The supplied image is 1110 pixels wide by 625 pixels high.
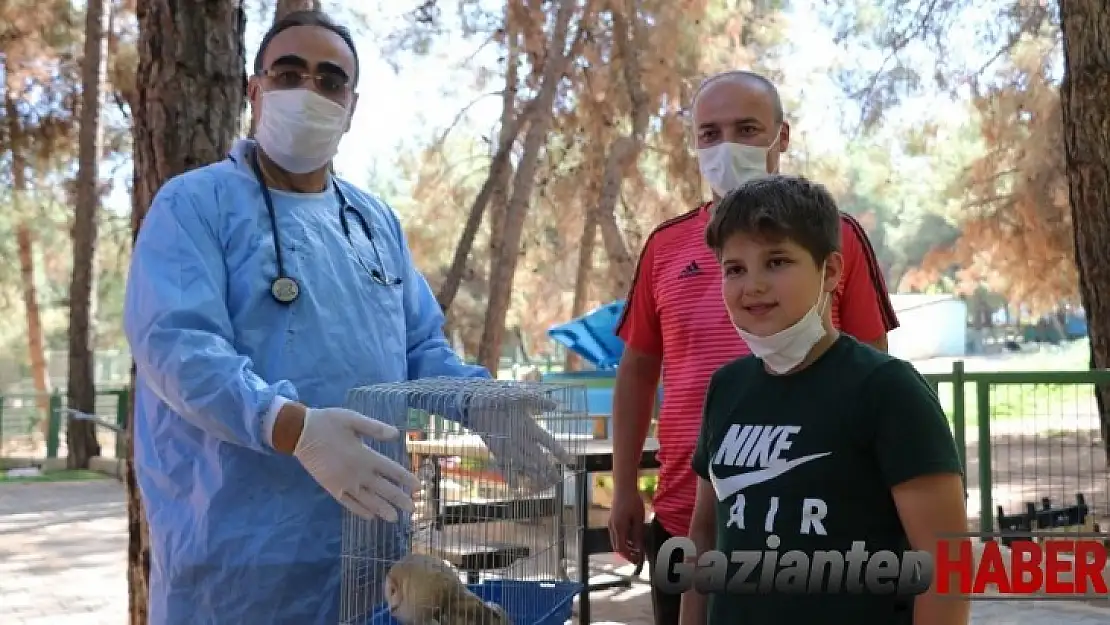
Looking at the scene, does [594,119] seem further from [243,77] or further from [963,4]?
[243,77]

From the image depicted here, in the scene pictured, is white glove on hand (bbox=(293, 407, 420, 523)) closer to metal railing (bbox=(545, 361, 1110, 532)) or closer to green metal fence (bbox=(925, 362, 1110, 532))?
metal railing (bbox=(545, 361, 1110, 532))

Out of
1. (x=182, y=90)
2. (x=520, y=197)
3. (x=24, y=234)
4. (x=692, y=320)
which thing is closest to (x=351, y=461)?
(x=692, y=320)

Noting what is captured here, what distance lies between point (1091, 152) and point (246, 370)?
5.73 meters

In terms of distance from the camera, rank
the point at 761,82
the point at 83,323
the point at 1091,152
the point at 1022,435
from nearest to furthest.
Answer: the point at 761,82 < the point at 1091,152 < the point at 1022,435 < the point at 83,323

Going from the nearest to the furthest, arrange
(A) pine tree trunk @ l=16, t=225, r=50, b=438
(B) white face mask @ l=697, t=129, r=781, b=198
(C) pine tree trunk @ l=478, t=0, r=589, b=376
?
(B) white face mask @ l=697, t=129, r=781, b=198 → (C) pine tree trunk @ l=478, t=0, r=589, b=376 → (A) pine tree trunk @ l=16, t=225, r=50, b=438

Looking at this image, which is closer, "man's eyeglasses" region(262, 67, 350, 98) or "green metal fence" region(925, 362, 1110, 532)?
"man's eyeglasses" region(262, 67, 350, 98)

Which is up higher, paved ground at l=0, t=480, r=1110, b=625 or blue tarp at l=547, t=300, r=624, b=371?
blue tarp at l=547, t=300, r=624, b=371

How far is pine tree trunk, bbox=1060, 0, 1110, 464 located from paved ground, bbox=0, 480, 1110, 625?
1.53 meters

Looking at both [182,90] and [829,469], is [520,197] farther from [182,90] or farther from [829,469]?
[829,469]

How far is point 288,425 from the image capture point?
1.81 m

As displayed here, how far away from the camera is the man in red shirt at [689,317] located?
228 centimetres

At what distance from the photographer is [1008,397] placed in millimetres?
6605

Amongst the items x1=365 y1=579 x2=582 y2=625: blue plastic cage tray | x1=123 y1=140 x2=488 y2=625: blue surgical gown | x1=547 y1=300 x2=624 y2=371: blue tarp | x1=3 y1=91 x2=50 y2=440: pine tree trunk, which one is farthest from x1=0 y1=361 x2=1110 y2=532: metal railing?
x1=3 y1=91 x2=50 y2=440: pine tree trunk

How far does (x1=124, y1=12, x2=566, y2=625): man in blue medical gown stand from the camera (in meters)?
1.82
